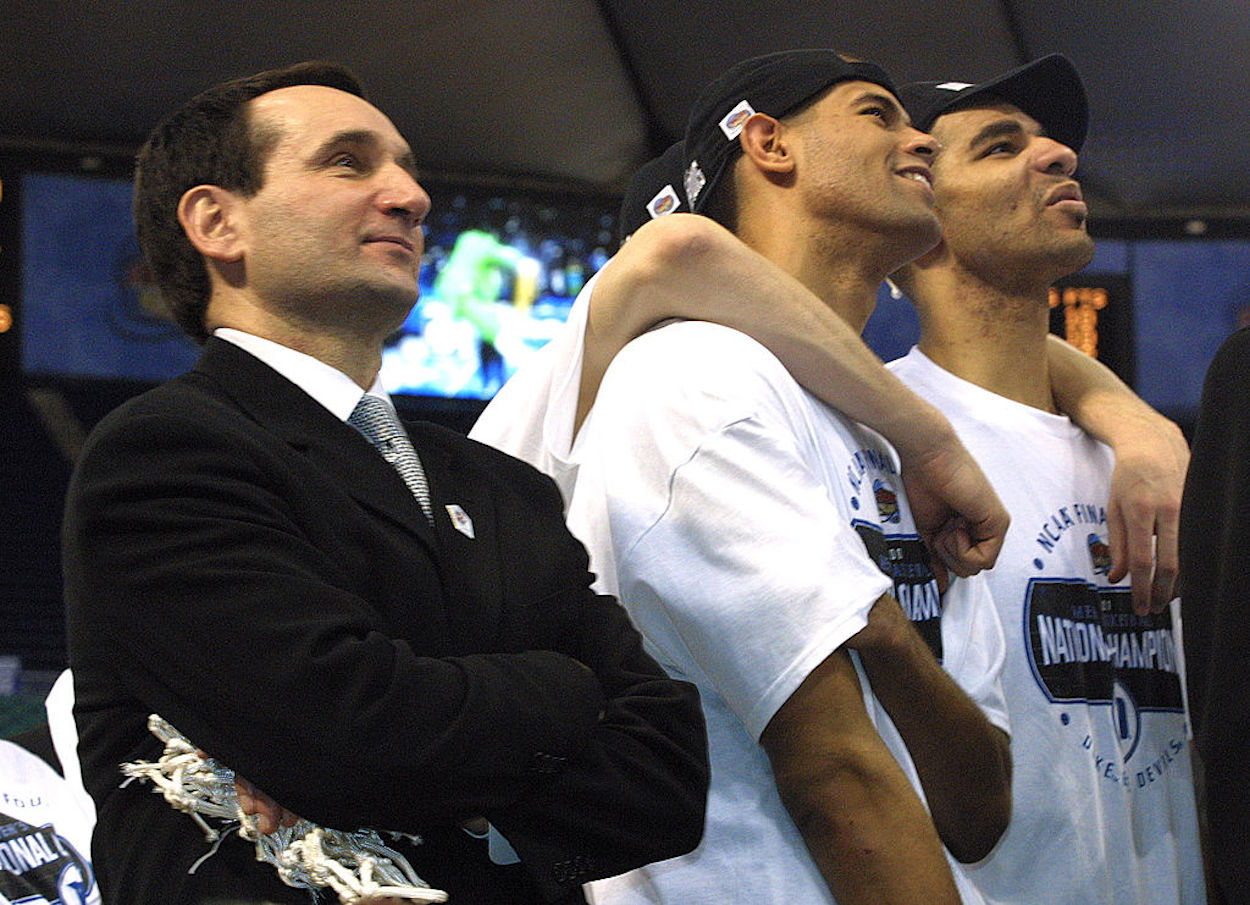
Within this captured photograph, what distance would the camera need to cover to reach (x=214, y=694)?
1332mm

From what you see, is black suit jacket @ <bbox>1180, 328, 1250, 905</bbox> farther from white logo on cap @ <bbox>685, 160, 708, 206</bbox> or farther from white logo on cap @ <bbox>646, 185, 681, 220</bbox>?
white logo on cap @ <bbox>646, 185, 681, 220</bbox>

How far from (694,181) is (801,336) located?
1.75 feet

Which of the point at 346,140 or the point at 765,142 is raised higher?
the point at 346,140

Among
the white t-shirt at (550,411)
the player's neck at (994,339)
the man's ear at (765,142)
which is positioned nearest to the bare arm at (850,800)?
the white t-shirt at (550,411)

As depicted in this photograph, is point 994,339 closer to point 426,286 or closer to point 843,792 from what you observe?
point 843,792

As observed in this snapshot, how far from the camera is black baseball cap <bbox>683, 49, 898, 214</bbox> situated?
2428 millimetres

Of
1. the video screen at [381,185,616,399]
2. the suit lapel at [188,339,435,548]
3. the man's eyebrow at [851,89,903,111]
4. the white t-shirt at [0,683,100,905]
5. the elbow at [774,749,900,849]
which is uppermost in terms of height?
the suit lapel at [188,339,435,548]

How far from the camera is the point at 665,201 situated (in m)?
2.66

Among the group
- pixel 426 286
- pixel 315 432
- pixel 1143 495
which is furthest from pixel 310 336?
pixel 426 286

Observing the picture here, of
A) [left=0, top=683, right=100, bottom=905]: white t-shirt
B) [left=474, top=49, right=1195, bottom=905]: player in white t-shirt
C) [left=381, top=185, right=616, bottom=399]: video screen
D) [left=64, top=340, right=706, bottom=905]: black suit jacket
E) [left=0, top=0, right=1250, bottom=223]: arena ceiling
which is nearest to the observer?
[left=64, top=340, right=706, bottom=905]: black suit jacket

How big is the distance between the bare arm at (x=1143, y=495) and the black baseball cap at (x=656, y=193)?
0.79 m

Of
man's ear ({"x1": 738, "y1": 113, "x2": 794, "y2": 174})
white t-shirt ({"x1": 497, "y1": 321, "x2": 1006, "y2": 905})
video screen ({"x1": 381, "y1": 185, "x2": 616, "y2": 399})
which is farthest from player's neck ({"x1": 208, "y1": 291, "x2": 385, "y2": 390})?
video screen ({"x1": 381, "y1": 185, "x2": 616, "y2": 399})

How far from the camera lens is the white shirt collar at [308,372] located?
1.66 meters

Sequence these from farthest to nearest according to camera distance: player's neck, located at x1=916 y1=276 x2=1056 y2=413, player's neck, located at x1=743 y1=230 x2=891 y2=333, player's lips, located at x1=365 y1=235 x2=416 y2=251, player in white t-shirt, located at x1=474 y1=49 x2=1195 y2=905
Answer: player's neck, located at x1=916 y1=276 x2=1056 y2=413
player's neck, located at x1=743 y1=230 x2=891 y2=333
player in white t-shirt, located at x1=474 y1=49 x2=1195 y2=905
player's lips, located at x1=365 y1=235 x2=416 y2=251
